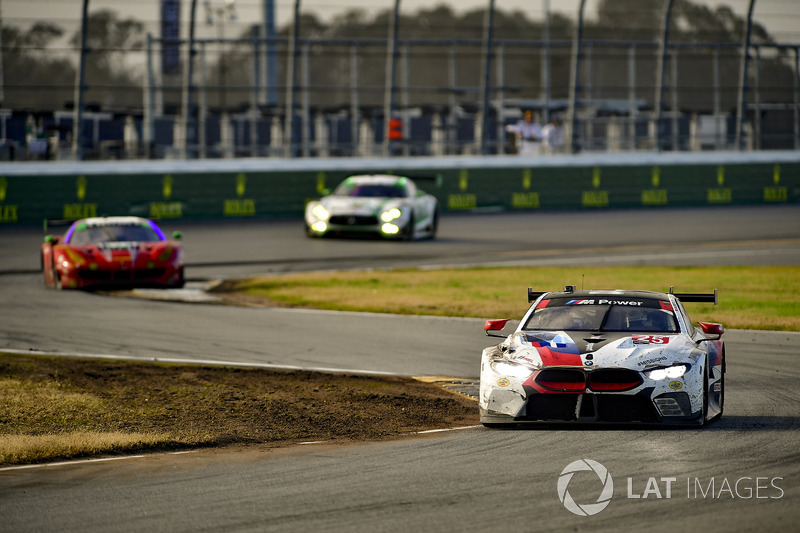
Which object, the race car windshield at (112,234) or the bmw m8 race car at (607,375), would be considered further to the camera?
the race car windshield at (112,234)

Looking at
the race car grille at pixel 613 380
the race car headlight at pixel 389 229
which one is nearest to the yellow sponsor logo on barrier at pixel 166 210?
the race car headlight at pixel 389 229

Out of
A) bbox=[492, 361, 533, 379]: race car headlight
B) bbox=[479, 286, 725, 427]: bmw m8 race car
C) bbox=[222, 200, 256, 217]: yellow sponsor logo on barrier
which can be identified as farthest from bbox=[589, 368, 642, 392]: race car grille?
bbox=[222, 200, 256, 217]: yellow sponsor logo on barrier

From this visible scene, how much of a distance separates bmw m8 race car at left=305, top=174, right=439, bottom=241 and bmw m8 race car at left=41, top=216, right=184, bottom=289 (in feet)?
23.9

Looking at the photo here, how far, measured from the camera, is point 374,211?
26.2 m

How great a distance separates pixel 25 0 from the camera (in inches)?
1165

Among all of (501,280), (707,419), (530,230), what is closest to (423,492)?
(707,419)

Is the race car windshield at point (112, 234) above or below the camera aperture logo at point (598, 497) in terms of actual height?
above

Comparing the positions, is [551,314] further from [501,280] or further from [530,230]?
[530,230]

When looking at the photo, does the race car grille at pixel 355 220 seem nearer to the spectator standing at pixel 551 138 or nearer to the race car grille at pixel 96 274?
the race car grille at pixel 96 274

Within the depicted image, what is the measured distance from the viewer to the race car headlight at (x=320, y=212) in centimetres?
2656

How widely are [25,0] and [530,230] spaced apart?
1389 centimetres

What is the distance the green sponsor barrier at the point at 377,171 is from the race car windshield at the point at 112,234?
9.38m

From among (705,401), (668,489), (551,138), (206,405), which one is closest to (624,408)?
(705,401)

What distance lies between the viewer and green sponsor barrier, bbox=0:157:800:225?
29.6 metres
